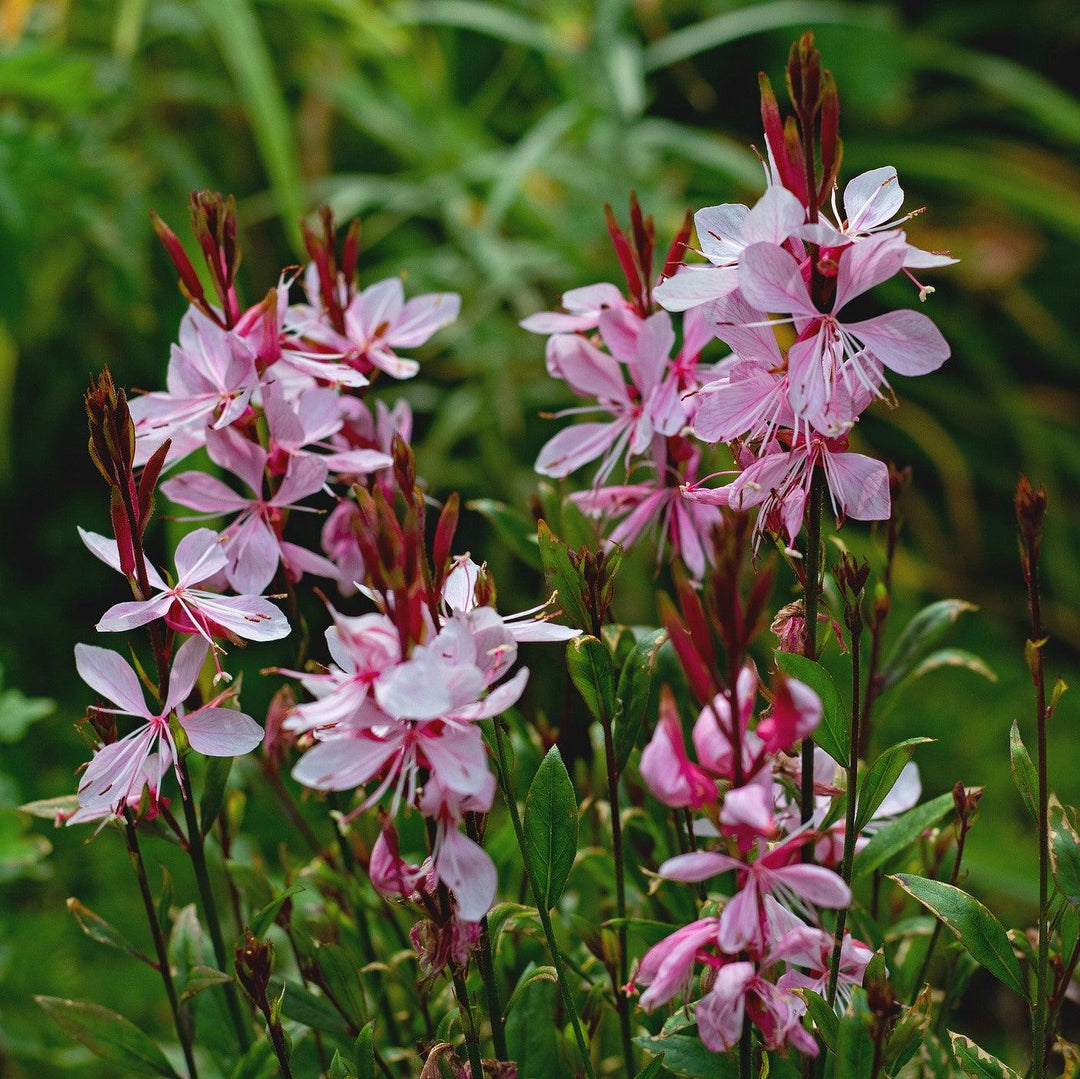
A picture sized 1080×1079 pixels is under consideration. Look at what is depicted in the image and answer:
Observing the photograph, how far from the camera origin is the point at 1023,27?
7.32 feet

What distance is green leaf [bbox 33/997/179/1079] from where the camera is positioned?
494 millimetres

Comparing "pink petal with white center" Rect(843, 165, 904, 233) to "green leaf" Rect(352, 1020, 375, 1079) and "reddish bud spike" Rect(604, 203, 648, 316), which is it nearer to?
"reddish bud spike" Rect(604, 203, 648, 316)

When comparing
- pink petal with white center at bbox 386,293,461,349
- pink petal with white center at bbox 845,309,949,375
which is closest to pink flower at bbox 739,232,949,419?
pink petal with white center at bbox 845,309,949,375

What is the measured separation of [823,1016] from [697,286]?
0.25 metres

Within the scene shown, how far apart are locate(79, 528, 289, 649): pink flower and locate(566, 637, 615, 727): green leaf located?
10 centimetres

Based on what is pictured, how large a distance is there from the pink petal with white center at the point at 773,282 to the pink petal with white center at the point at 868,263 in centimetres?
1

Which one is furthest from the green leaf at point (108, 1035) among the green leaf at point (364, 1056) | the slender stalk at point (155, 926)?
the green leaf at point (364, 1056)

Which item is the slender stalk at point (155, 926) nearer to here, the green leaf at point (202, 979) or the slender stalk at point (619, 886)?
the green leaf at point (202, 979)

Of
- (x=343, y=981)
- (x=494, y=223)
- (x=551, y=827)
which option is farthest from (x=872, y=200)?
(x=494, y=223)

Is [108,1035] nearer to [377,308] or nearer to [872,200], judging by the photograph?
[377,308]

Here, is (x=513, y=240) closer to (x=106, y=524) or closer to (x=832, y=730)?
(x=106, y=524)

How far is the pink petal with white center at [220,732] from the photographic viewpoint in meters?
0.40

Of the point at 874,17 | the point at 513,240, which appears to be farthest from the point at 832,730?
the point at 874,17

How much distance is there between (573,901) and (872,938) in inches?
8.2
